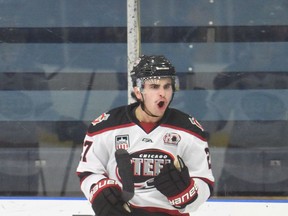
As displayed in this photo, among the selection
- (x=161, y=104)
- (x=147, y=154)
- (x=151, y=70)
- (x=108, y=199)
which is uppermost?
(x=151, y=70)

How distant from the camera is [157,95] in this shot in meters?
2.47

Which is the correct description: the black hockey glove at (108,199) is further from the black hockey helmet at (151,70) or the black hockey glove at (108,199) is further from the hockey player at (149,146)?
the black hockey helmet at (151,70)

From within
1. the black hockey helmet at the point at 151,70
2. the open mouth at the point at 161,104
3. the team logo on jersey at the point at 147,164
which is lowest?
the team logo on jersey at the point at 147,164

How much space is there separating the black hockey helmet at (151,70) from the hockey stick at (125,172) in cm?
26

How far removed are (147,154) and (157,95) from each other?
0.22 m

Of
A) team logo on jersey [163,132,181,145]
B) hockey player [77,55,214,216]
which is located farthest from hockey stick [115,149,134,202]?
team logo on jersey [163,132,181,145]

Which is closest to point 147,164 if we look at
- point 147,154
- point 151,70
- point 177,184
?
point 147,154

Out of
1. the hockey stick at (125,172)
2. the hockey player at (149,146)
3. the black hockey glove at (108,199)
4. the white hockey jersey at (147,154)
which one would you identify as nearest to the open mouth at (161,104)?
the hockey player at (149,146)

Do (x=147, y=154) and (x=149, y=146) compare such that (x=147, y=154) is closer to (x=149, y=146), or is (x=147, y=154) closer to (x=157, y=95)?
(x=149, y=146)

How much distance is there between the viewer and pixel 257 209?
3570mm

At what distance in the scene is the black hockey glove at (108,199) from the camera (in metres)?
2.41

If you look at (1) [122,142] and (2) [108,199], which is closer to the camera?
(2) [108,199]

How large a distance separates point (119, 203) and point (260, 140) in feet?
5.50

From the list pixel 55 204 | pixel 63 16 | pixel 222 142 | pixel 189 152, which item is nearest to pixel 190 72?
pixel 222 142
